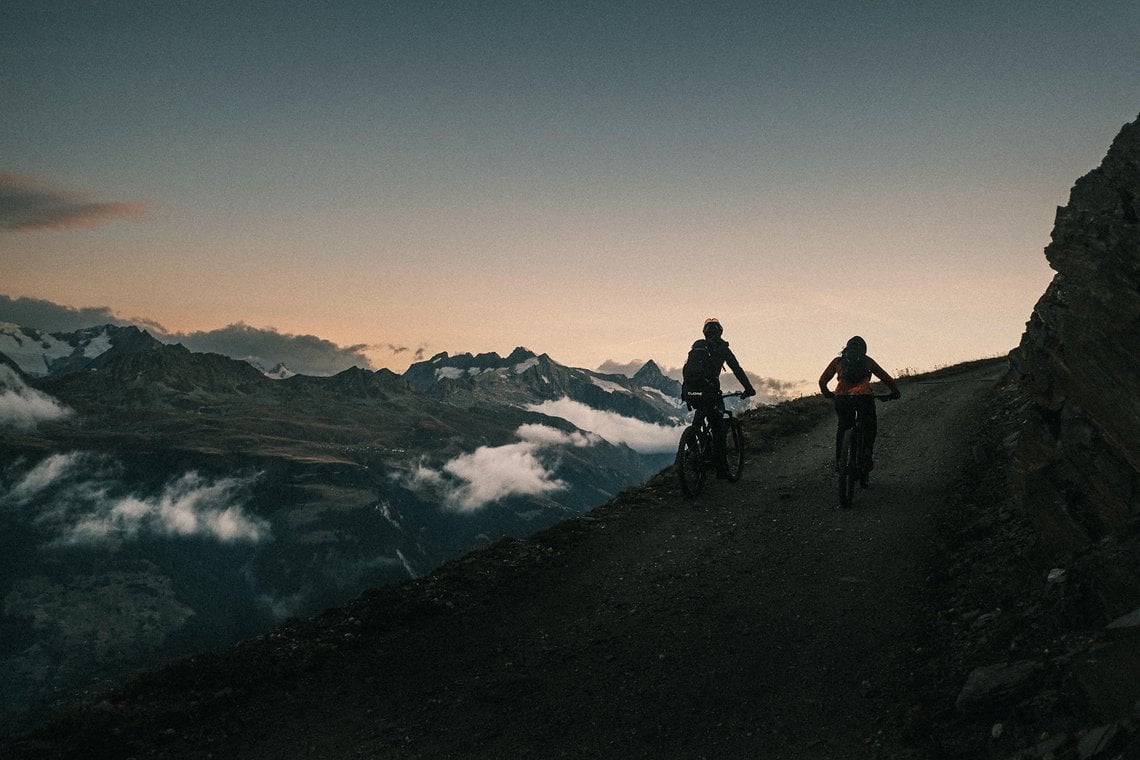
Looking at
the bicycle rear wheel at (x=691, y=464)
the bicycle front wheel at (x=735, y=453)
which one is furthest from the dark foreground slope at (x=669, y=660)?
the bicycle front wheel at (x=735, y=453)

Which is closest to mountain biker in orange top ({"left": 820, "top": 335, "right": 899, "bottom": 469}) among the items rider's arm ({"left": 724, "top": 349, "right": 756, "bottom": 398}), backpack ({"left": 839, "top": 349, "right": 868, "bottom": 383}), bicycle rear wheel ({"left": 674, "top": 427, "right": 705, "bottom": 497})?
backpack ({"left": 839, "top": 349, "right": 868, "bottom": 383})

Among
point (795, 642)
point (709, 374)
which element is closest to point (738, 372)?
point (709, 374)

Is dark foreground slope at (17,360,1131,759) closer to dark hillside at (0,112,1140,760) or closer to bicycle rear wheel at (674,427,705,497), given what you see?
dark hillside at (0,112,1140,760)

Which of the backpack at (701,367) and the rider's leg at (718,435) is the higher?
the backpack at (701,367)

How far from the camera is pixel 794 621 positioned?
9891 mm

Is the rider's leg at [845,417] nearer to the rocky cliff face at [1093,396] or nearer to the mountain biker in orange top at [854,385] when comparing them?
the mountain biker in orange top at [854,385]

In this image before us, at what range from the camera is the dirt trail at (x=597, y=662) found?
7.77m

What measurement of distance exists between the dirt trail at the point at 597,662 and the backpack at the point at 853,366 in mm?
2811

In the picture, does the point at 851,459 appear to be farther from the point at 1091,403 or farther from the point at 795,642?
the point at 1091,403

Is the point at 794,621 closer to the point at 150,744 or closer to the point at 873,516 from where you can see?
the point at 873,516

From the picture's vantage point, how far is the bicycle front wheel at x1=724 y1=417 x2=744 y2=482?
709 inches

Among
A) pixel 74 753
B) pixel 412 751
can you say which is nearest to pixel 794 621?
pixel 412 751

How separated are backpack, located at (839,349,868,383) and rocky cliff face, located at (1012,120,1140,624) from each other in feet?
14.3

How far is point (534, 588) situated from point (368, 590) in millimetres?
2923
